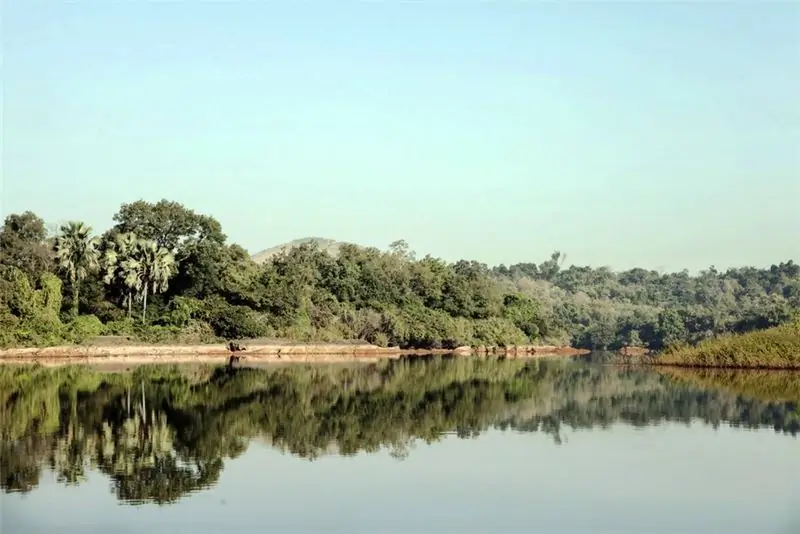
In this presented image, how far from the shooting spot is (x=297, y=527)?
39.2 feet

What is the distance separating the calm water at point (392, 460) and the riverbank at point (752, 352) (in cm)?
1138

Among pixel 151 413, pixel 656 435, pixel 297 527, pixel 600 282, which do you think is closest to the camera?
pixel 297 527

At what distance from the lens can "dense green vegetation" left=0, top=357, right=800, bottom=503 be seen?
16.2 metres

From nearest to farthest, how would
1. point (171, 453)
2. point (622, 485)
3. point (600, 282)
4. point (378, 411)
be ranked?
point (622, 485) < point (171, 453) < point (378, 411) < point (600, 282)

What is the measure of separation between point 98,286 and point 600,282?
116 m

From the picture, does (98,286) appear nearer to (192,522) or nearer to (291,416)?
(291,416)

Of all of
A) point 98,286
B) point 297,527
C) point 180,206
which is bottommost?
point 297,527

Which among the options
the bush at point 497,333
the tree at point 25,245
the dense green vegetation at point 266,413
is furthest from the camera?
the bush at point 497,333

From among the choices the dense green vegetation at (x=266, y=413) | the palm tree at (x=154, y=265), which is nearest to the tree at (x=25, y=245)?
the palm tree at (x=154, y=265)

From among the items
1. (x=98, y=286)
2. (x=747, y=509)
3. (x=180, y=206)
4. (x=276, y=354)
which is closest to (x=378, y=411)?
(x=747, y=509)

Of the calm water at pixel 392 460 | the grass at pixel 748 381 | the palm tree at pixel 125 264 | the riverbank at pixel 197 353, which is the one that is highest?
the palm tree at pixel 125 264

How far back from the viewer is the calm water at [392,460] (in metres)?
12.4

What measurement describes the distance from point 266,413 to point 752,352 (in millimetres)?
26360

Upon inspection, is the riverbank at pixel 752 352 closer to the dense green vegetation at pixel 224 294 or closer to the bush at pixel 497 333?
the dense green vegetation at pixel 224 294
